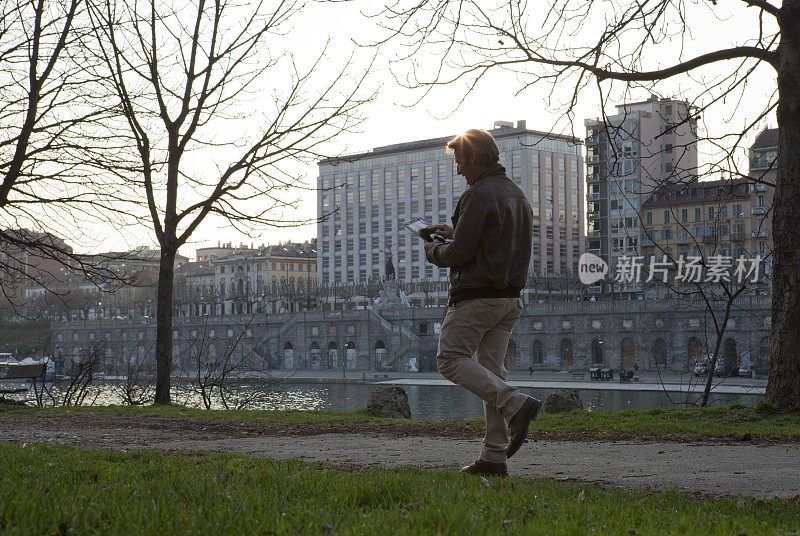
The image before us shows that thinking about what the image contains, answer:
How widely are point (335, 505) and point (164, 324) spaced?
12883mm

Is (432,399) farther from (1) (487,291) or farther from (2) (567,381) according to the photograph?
(1) (487,291)

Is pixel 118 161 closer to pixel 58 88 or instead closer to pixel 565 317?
pixel 58 88

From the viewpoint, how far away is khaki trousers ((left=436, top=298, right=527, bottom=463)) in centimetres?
582

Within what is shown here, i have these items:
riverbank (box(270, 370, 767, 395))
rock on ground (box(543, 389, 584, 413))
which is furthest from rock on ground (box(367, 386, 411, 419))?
riverbank (box(270, 370, 767, 395))

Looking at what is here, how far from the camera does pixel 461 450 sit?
7.83 metres

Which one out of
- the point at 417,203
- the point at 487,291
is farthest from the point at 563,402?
the point at 417,203

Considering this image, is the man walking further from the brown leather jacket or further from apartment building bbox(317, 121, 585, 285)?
apartment building bbox(317, 121, 585, 285)

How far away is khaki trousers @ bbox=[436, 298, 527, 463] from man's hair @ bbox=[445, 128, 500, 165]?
2.78ft

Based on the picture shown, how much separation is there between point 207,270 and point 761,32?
140590mm

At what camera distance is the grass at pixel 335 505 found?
3684mm

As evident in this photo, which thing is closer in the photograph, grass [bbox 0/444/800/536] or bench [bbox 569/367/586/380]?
grass [bbox 0/444/800/536]

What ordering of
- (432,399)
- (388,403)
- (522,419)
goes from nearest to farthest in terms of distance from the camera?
(522,419)
(388,403)
(432,399)

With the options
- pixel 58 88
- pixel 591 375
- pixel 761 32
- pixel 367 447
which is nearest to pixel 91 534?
pixel 367 447

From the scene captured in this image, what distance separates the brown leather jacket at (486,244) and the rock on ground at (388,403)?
832cm
